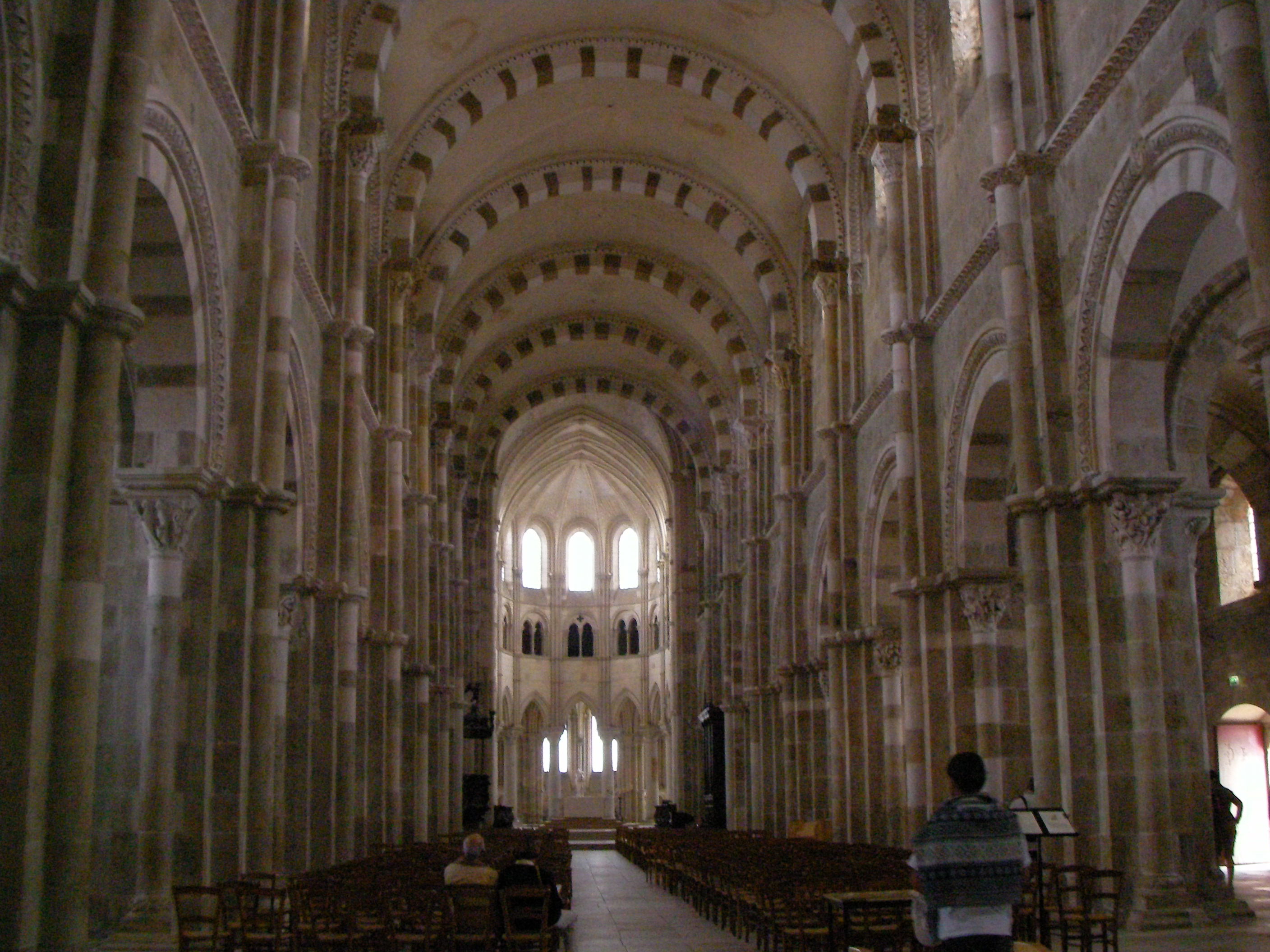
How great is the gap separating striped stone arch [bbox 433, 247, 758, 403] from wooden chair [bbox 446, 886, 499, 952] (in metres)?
25.4

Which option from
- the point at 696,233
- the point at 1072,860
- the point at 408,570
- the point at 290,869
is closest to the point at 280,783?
the point at 290,869

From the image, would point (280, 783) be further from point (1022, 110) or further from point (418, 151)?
point (418, 151)

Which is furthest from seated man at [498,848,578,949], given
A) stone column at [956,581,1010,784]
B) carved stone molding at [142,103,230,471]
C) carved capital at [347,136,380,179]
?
carved capital at [347,136,380,179]

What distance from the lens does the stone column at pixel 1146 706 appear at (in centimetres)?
1257

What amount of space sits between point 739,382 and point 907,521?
665 inches

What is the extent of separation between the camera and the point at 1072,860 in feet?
43.9

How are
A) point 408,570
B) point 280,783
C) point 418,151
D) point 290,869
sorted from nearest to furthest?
point 280,783 → point 290,869 → point 418,151 → point 408,570

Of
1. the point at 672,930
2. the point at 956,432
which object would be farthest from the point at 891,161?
the point at 672,930

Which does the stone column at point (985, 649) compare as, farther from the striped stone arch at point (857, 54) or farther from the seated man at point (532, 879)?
the seated man at point (532, 879)

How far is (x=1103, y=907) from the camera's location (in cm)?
1272

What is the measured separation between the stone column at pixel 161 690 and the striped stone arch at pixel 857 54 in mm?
9683

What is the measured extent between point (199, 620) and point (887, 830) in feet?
45.8

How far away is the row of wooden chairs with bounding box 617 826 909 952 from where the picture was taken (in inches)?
454

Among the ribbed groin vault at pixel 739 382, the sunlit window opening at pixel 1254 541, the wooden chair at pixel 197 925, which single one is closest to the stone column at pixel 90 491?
the ribbed groin vault at pixel 739 382
